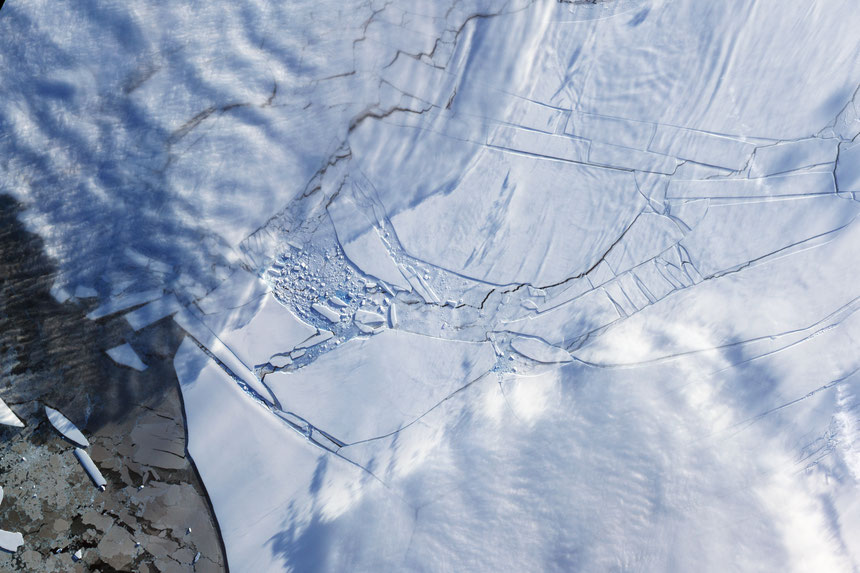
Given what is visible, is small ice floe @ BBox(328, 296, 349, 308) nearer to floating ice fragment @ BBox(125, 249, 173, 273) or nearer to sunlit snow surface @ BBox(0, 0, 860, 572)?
sunlit snow surface @ BBox(0, 0, 860, 572)

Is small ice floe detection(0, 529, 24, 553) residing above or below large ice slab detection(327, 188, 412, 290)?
below

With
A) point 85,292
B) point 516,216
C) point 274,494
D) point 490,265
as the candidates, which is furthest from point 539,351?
point 85,292

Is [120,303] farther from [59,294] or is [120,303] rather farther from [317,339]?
[317,339]

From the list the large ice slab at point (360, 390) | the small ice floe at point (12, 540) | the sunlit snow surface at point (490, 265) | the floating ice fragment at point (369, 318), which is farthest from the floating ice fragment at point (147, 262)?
the small ice floe at point (12, 540)

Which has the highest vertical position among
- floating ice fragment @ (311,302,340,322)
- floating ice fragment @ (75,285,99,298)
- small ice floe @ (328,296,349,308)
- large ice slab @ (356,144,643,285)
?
large ice slab @ (356,144,643,285)

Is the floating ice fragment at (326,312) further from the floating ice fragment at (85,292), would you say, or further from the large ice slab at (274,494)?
the floating ice fragment at (85,292)

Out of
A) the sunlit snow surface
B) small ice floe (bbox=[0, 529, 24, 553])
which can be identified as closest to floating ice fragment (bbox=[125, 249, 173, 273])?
the sunlit snow surface

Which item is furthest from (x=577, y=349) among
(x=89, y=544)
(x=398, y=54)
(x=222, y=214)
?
(x=89, y=544)

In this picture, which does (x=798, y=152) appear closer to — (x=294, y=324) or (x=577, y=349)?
(x=577, y=349)
